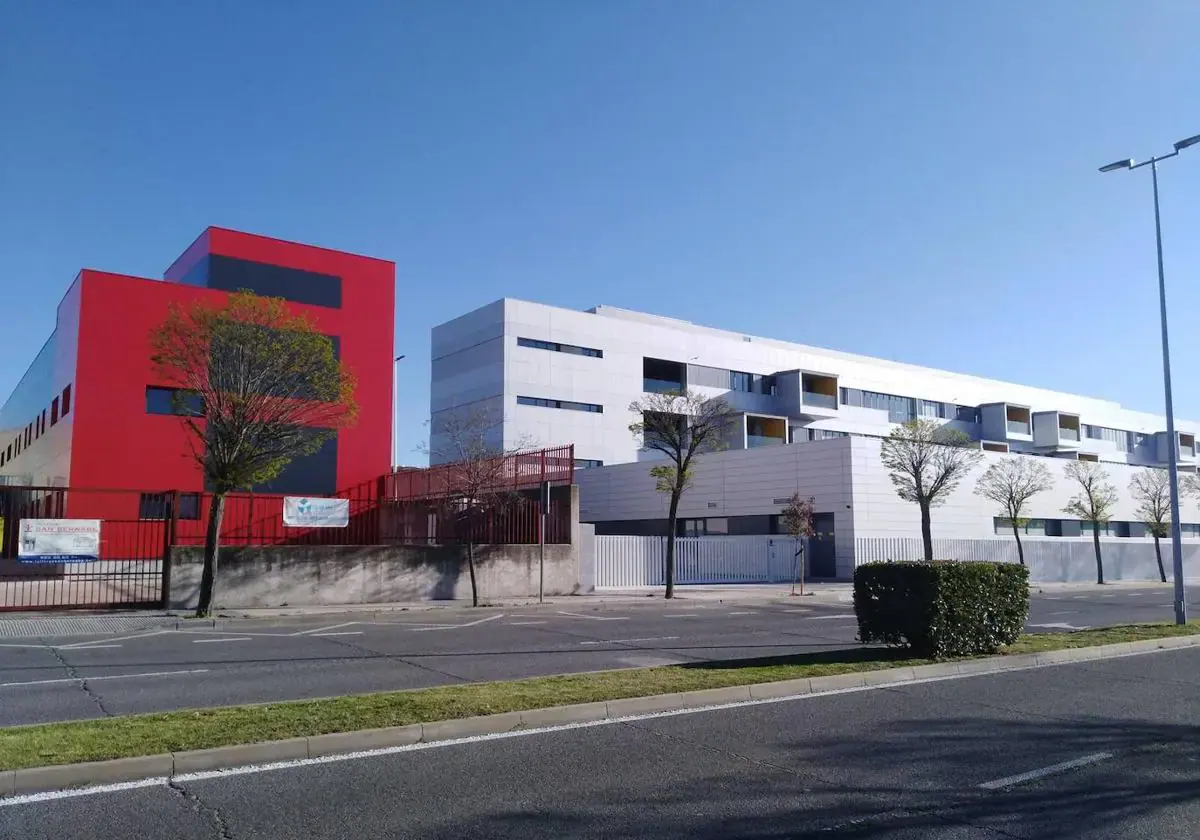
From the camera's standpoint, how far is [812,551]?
40.2 metres

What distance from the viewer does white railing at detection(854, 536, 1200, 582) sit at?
1544 inches

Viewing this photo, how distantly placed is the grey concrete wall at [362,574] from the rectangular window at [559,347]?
28.5 metres

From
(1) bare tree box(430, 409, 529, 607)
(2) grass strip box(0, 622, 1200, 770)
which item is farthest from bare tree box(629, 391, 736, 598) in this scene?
(2) grass strip box(0, 622, 1200, 770)

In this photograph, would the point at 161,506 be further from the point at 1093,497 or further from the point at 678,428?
the point at 1093,497

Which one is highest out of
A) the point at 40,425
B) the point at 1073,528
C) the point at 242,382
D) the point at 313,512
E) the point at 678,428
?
the point at 40,425

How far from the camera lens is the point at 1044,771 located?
22.6 ft

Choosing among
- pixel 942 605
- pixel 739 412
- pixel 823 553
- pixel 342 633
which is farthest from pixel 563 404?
pixel 942 605

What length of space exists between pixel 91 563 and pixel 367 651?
10.1 metres

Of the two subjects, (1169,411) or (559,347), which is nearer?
(1169,411)

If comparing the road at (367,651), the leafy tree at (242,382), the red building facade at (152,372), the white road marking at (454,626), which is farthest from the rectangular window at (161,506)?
the white road marking at (454,626)

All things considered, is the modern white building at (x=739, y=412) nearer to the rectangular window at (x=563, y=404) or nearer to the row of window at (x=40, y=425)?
the rectangular window at (x=563, y=404)

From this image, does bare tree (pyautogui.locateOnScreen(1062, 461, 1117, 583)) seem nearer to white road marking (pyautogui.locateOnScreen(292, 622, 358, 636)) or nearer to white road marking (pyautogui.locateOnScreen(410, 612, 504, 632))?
white road marking (pyautogui.locateOnScreen(410, 612, 504, 632))

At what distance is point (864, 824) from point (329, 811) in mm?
3287

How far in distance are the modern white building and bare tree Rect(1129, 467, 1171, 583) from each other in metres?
1.10
